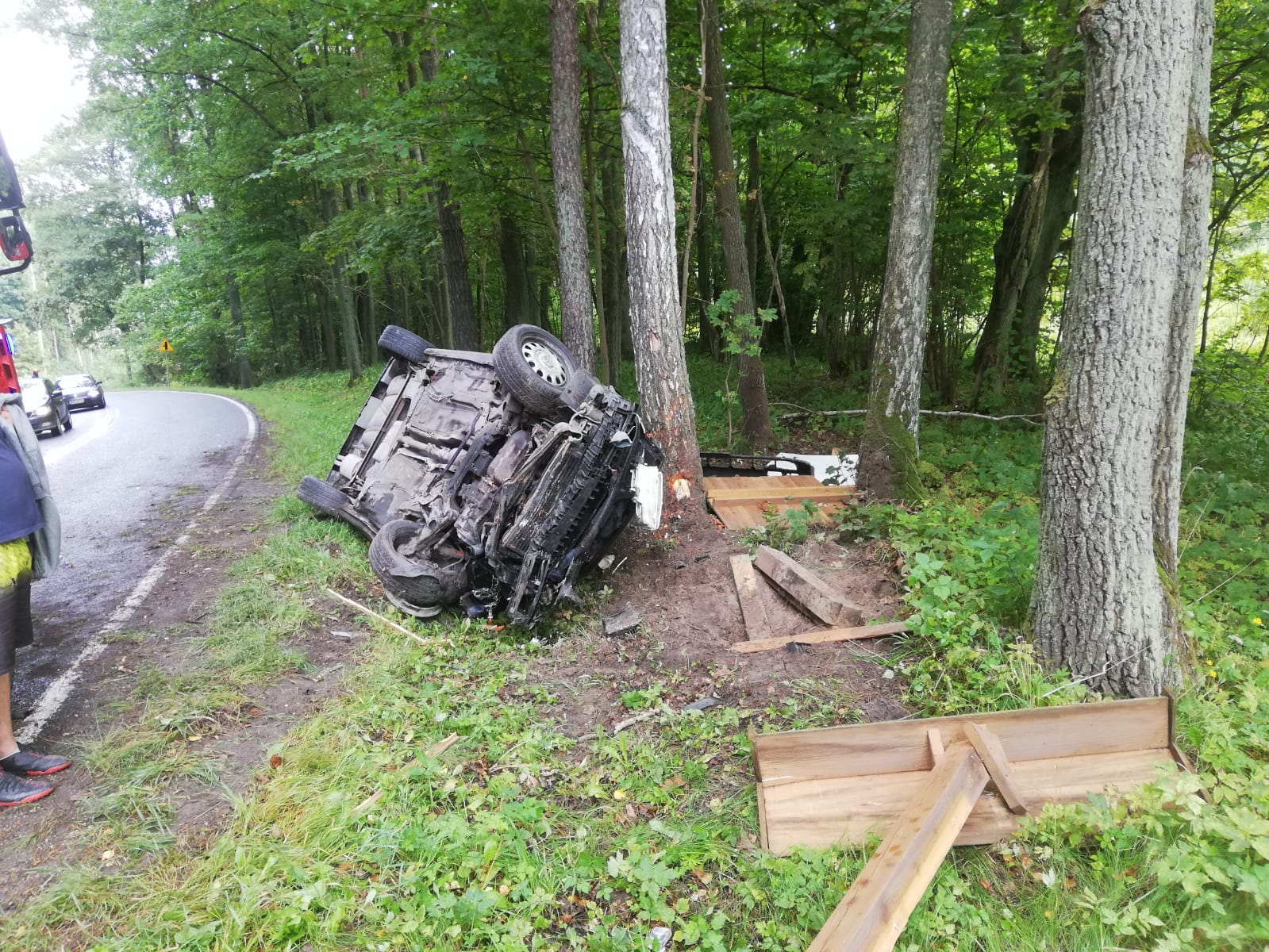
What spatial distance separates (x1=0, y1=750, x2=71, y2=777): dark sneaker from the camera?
3.39 meters

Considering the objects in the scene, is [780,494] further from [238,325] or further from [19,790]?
[238,325]

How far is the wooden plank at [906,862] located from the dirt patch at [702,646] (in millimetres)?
652

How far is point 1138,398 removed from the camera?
3.44 meters

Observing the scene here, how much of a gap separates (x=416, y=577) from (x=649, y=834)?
2.68m

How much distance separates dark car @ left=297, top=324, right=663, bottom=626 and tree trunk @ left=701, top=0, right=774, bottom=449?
3291 mm

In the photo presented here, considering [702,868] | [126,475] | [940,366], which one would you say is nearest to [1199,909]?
[702,868]

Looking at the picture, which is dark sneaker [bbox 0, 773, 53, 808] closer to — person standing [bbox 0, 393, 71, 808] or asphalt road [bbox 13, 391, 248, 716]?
person standing [bbox 0, 393, 71, 808]

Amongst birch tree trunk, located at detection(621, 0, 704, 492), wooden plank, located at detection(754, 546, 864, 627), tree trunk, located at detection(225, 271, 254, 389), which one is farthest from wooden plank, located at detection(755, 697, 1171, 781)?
tree trunk, located at detection(225, 271, 254, 389)

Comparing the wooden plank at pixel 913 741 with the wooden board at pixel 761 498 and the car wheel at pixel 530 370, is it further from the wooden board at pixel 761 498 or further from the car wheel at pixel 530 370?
the car wheel at pixel 530 370

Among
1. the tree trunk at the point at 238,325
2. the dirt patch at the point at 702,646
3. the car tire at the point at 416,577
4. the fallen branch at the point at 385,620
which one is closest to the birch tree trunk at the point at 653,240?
the dirt patch at the point at 702,646

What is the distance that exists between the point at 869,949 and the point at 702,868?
0.75m

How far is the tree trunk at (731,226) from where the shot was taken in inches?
336

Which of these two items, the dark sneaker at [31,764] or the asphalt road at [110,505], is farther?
the asphalt road at [110,505]

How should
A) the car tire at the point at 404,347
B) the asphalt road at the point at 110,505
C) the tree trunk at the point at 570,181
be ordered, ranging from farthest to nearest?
the tree trunk at the point at 570,181 < the car tire at the point at 404,347 < the asphalt road at the point at 110,505
